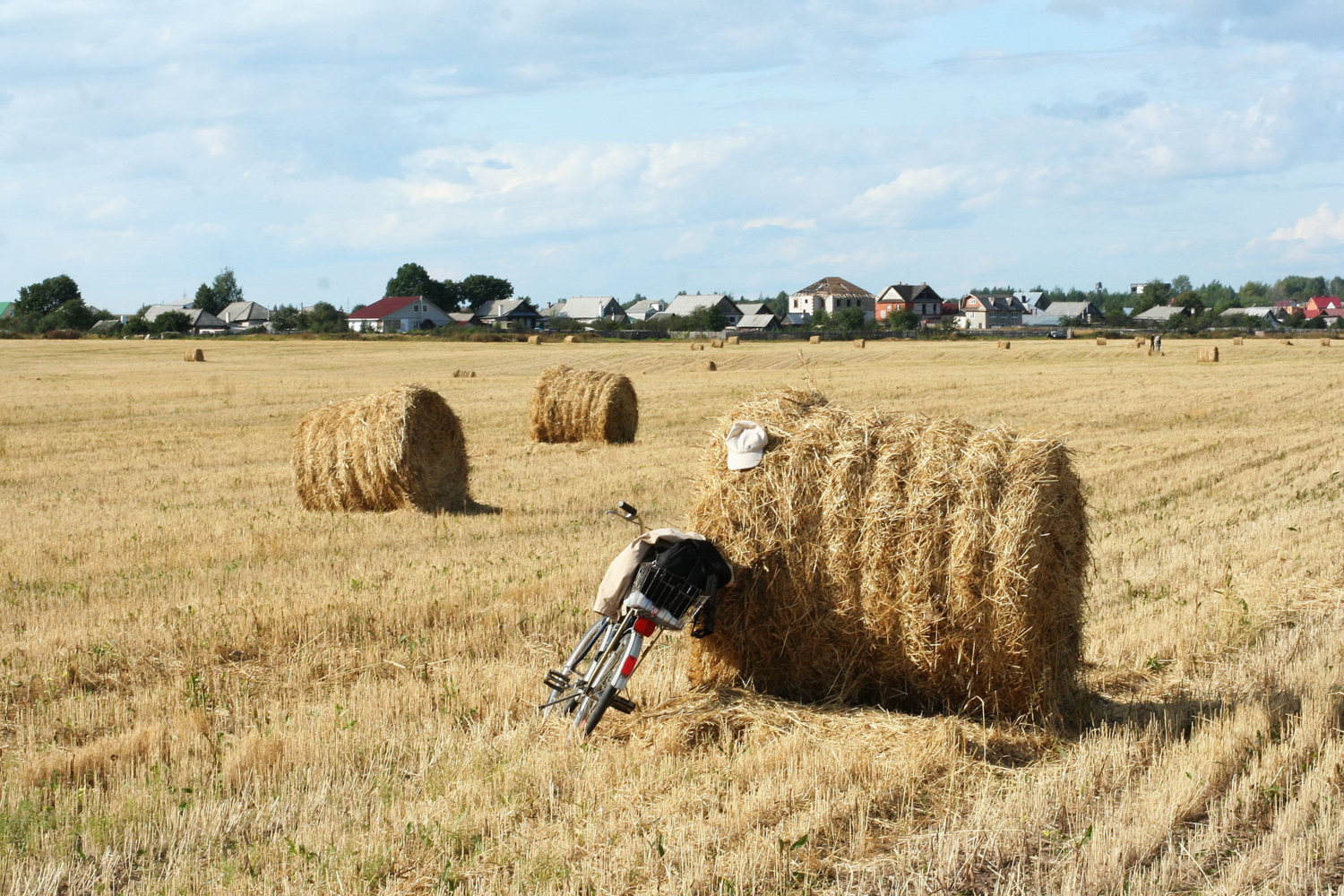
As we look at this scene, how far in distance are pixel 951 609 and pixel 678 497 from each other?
8492mm

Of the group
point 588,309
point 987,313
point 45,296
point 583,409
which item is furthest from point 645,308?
A: point 583,409

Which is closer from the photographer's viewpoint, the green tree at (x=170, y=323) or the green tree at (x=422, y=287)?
the green tree at (x=170, y=323)

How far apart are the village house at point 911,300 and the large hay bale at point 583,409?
128476 millimetres

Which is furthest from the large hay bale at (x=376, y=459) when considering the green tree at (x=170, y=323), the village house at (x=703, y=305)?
the village house at (x=703, y=305)

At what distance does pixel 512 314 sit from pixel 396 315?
542 inches

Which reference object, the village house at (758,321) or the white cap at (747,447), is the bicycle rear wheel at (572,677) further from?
the village house at (758,321)

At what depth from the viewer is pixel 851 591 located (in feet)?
21.9

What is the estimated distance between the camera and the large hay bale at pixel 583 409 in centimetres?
2147

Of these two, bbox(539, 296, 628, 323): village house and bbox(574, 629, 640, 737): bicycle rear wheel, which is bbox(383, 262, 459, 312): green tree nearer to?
bbox(539, 296, 628, 323): village house

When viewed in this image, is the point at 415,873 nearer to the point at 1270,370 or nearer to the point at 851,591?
the point at 851,591

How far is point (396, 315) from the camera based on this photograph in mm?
124125

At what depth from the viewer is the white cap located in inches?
268

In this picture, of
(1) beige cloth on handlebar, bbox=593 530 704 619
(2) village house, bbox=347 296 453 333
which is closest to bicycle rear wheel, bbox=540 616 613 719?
(1) beige cloth on handlebar, bbox=593 530 704 619

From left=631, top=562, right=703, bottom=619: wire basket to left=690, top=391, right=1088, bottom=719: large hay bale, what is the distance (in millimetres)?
595
